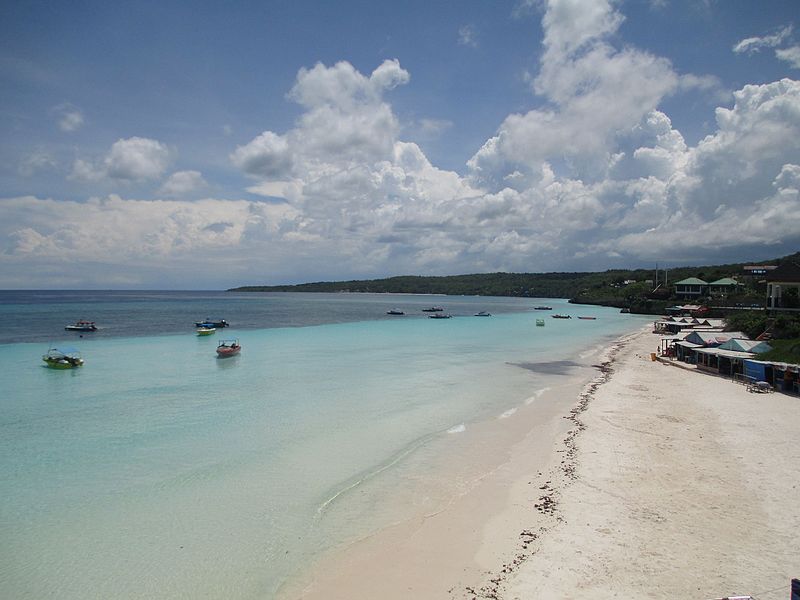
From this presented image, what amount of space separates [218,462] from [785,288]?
40543mm

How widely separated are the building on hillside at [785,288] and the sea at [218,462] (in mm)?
16127

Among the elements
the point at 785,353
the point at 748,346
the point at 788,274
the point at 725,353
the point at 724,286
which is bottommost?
the point at 725,353

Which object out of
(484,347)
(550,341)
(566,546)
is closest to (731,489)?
(566,546)

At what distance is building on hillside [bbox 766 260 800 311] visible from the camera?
33219 millimetres

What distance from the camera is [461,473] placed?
11.9 meters

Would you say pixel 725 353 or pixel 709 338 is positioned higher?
pixel 709 338

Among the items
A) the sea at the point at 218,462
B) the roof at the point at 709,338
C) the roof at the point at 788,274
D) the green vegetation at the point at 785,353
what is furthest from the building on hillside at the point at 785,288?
the sea at the point at 218,462

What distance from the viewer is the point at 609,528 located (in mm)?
8609

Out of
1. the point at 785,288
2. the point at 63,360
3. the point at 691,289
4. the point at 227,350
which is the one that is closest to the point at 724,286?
the point at 691,289

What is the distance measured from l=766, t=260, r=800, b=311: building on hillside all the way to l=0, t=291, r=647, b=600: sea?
16.1m

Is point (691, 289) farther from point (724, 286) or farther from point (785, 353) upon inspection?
point (785, 353)

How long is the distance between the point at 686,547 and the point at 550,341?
37877 mm

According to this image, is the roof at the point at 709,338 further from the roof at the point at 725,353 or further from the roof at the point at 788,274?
the roof at the point at 788,274

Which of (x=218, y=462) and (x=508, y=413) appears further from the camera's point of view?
(x=508, y=413)
